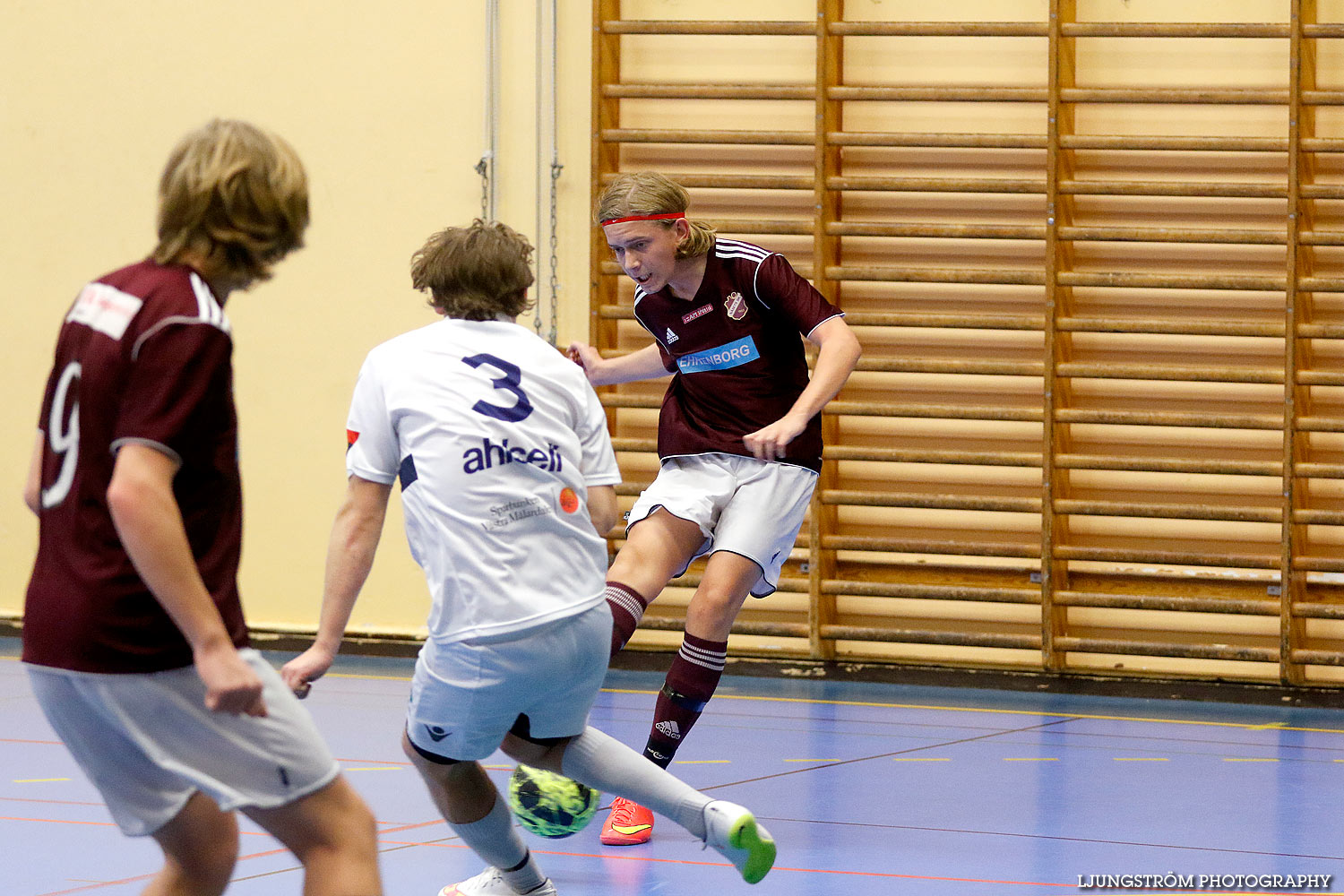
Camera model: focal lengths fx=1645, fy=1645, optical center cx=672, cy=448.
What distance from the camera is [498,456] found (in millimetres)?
2506

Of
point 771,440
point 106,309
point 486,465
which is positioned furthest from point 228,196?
point 771,440

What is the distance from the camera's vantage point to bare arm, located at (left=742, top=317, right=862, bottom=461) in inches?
136

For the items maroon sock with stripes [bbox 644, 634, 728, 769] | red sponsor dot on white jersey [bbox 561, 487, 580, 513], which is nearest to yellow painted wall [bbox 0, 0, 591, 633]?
maroon sock with stripes [bbox 644, 634, 728, 769]

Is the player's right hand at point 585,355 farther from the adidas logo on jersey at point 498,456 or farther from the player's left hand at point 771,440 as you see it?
the adidas logo on jersey at point 498,456

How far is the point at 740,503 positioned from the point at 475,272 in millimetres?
1398

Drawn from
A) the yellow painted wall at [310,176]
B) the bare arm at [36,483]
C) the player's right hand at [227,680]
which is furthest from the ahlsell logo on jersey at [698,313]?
the yellow painted wall at [310,176]

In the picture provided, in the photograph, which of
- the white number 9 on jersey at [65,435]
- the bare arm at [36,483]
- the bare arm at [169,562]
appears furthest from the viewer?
the bare arm at [36,483]

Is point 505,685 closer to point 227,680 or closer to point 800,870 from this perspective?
point 227,680

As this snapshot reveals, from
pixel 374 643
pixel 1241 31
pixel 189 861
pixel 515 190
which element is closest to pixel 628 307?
pixel 515 190

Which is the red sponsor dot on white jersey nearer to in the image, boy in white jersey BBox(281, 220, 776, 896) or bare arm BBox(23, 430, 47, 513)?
boy in white jersey BBox(281, 220, 776, 896)

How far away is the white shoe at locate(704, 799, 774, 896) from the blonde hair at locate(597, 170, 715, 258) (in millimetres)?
1545

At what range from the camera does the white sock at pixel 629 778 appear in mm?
2666

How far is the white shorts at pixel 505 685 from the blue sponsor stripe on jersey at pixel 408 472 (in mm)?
256

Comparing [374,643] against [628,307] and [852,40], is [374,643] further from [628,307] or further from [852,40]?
[852,40]
